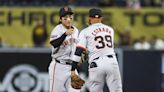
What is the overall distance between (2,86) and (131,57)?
3.31m

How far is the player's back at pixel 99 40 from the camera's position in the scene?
416 inches

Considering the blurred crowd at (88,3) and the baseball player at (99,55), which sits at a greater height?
the baseball player at (99,55)

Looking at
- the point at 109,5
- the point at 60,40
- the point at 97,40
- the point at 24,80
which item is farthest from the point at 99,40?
the point at 109,5

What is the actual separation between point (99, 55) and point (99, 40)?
0.26 m

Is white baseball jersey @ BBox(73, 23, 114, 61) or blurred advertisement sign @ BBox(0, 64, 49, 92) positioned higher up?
white baseball jersey @ BBox(73, 23, 114, 61)

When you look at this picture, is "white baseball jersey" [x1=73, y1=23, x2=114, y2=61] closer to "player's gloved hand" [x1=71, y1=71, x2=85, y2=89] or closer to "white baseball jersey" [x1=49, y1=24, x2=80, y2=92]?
"player's gloved hand" [x1=71, y1=71, x2=85, y2=89]

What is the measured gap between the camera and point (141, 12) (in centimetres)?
2047

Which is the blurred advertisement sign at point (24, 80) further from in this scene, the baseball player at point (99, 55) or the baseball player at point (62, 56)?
→ the baseball player at point (99, 55)

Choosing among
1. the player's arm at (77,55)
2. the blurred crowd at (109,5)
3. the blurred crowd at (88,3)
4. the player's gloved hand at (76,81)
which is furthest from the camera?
the blurred crowd at (88,3)

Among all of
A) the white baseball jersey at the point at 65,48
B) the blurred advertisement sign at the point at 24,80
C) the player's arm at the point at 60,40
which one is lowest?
the blurred advertisement sign at the point at 24,80

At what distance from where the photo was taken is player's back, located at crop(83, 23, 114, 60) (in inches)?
416

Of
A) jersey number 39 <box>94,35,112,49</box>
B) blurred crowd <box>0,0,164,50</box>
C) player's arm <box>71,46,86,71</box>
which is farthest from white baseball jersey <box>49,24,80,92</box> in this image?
blurred crowd <box>0,0,164,50</box>

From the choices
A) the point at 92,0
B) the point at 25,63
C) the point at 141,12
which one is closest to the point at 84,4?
the point at 92,0

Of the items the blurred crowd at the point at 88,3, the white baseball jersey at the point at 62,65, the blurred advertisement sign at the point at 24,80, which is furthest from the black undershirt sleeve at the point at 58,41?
the blurred crowd at the point at 88,3
